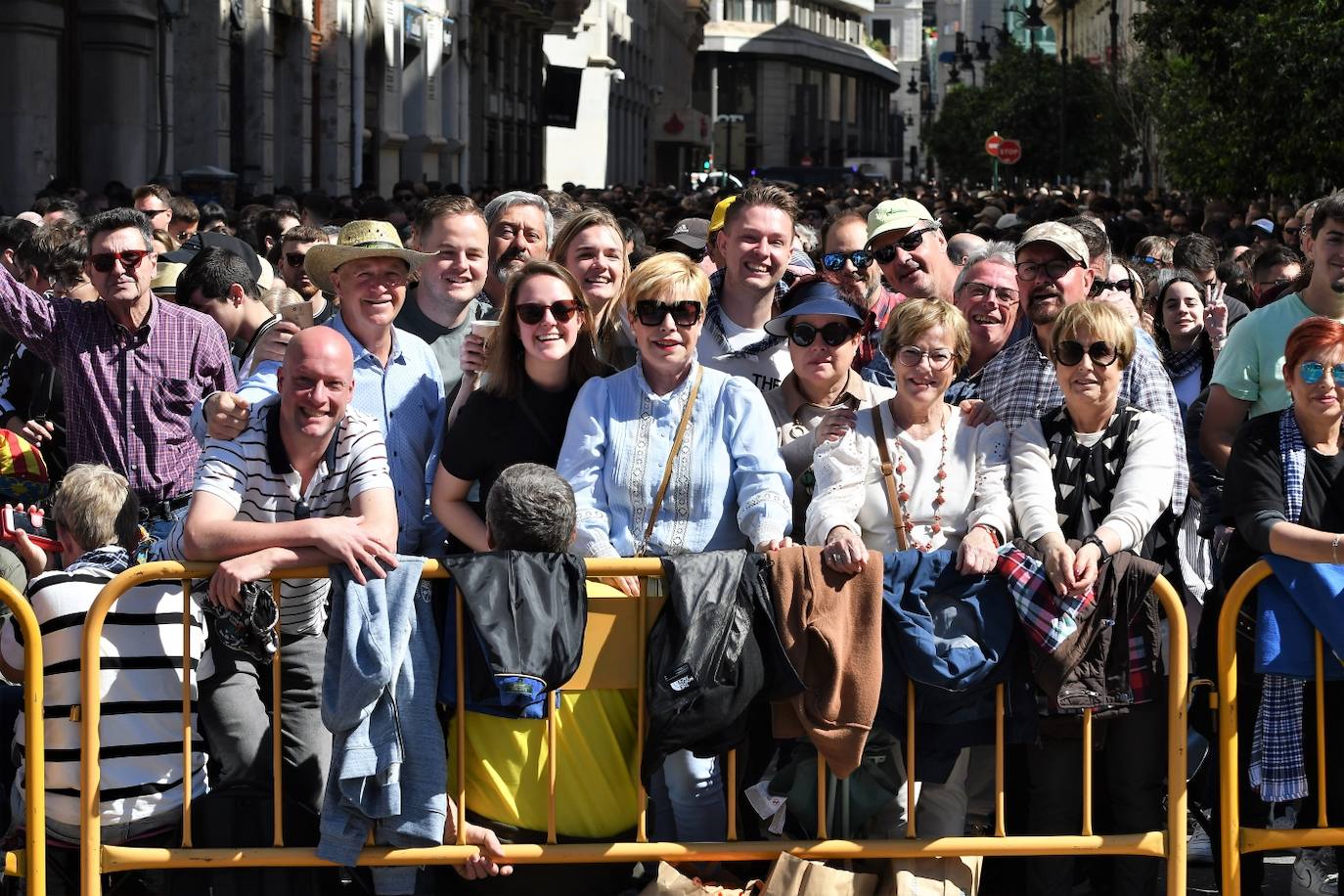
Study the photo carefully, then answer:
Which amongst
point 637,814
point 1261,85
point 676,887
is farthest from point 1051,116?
point 676,887

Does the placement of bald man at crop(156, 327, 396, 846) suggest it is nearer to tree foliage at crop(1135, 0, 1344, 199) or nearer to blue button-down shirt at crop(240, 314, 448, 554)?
blue button-down shirt at crop(240, 314, 448, 554)

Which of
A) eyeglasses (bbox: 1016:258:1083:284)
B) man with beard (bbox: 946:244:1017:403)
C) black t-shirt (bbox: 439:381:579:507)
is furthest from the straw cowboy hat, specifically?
eyeglasses (bbox: 1016:258:1083:284)

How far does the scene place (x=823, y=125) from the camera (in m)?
140

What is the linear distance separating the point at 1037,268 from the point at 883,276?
166 cm

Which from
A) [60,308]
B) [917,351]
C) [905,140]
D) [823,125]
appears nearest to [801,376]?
[917,351]

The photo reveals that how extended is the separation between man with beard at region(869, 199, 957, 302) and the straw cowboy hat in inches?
81.1

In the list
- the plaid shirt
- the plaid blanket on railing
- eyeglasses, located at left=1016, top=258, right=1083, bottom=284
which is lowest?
the plaid blanket on railing

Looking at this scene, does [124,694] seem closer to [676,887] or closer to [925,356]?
[676,887]

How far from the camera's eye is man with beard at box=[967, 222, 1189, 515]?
6.11 metres

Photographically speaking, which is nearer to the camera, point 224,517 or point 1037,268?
point 224,517

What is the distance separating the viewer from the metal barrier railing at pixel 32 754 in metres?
5.12

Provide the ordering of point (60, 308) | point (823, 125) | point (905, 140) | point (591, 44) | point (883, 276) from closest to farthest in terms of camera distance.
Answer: point (60, 308)
point (883, 276)
point (591, 44)
point (823, 125)
point (905, 140)

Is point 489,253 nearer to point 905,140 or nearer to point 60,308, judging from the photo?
point 60,308

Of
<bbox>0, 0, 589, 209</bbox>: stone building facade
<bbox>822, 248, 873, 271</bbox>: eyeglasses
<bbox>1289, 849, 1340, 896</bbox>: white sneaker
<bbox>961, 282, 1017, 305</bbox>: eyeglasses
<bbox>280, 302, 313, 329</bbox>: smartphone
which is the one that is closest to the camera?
<bbox>1289, 849, 1340, 896</bbox>: white sneaker
